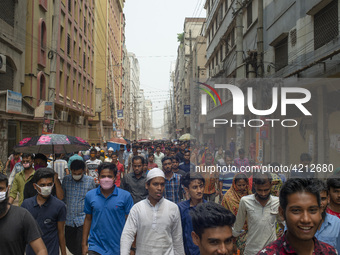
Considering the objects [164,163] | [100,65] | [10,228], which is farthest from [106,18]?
[10,228]

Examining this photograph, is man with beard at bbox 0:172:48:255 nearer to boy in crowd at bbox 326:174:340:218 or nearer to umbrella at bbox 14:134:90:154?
boy in crowd at bbox 326:174:340:218

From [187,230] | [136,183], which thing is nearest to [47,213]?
[187,230]

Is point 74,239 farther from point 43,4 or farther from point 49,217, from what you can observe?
point 43,4

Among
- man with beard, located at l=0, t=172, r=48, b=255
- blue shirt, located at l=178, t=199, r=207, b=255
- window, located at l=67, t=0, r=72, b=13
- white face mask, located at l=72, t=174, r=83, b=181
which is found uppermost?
window, located at l=67, t=0, r=72, b=13

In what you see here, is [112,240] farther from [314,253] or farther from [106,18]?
[106,18]

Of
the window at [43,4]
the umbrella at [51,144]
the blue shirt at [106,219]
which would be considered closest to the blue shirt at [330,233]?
the blue shirt at [106,219]

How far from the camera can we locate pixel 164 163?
22.3 ft

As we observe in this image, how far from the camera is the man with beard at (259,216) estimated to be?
4.04 meters

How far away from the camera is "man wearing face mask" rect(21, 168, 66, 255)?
4.03 m

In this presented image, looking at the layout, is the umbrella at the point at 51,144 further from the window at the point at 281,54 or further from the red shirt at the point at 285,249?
the window at the point at 281,54

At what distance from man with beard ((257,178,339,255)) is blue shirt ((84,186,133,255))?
8.09ft

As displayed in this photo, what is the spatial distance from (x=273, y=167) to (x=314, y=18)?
656 cm

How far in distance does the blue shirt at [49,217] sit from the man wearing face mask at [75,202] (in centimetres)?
96

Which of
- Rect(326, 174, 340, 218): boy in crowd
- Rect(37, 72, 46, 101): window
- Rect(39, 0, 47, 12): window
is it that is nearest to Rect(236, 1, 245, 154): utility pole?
Rect(326, 174, 340, 218): boy in crowd
